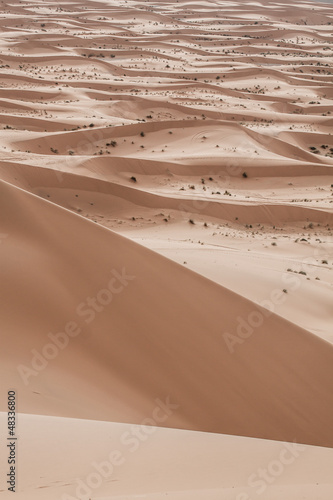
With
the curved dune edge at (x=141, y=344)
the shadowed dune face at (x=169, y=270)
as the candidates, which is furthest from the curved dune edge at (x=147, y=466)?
the curved dune edge at (x=141, y=344)

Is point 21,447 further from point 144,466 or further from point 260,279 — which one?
point 260,279

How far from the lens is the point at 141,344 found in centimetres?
509

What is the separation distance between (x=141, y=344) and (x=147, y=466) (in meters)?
1.58

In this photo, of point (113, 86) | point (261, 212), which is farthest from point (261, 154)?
point (113, 86)

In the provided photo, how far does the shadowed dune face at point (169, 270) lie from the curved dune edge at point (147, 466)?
2 cm

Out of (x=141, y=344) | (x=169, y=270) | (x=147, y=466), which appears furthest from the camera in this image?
(x=169, y=270)

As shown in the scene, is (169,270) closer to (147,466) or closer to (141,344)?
(141,344)

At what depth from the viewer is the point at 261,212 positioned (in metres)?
12.8

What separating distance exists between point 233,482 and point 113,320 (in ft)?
6.57

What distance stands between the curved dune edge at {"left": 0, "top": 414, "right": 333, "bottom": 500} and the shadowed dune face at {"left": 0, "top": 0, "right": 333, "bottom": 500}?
0.02 m

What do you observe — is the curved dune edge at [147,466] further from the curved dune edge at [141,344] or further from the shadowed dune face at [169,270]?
the curved dune edge at [141,344]

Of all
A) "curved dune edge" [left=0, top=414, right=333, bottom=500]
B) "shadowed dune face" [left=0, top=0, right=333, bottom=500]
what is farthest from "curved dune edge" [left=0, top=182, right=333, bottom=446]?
"curved dune edge" [left=0, top=414, right=333, bottom=500]

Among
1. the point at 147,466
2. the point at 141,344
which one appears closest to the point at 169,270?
the point at 141,344

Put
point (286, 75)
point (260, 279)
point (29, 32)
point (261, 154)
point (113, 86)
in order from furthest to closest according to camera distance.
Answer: point (29, 32)
point (286, 75)
point (113, 86)
point (261, 154)
point (260, 279)
